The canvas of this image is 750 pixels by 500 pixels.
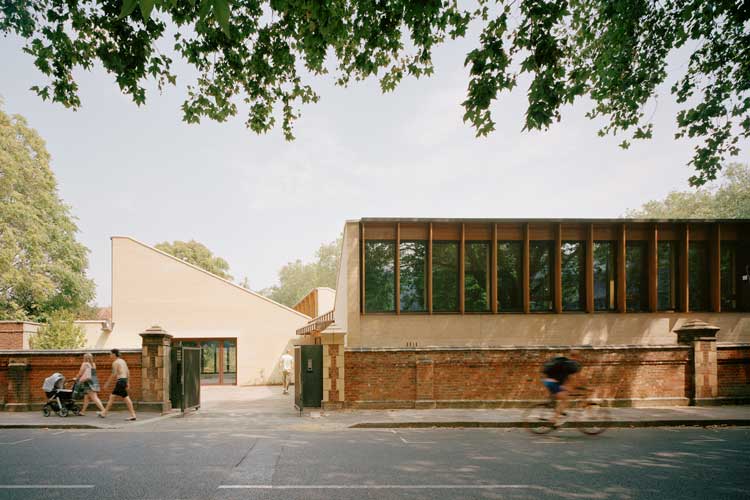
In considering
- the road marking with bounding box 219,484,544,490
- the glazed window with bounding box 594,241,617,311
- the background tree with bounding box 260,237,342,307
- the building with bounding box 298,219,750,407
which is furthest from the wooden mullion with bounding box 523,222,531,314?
the background tree with bounding box 260,237,342,307

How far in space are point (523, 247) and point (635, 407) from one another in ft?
21.2

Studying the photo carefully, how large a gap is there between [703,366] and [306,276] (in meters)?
82.3

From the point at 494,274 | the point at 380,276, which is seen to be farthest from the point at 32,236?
the point at 494,274

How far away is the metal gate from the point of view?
13.3 metres

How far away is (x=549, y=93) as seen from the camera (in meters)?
8.56

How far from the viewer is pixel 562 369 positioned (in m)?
10.0

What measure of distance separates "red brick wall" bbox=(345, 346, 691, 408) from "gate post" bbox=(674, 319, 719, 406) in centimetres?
46

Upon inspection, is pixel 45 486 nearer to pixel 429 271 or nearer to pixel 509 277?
pixel 429 271

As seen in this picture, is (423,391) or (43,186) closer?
(423,391)

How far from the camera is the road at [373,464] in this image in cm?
599

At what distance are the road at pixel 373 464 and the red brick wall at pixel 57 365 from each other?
3134 mm

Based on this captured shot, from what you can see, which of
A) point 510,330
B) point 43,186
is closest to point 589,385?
point 510,330

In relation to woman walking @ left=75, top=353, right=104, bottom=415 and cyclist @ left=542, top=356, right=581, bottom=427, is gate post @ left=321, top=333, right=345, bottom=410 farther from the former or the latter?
woman walking @ left=75, top=353, right=104, bottom=415

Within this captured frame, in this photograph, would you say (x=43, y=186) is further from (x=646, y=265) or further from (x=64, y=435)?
(x=646, y=265)
